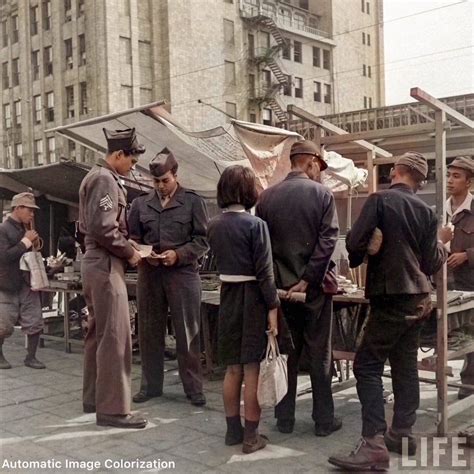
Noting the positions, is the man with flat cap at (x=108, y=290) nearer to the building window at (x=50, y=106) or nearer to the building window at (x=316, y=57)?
the building window at (x=50, y=106)

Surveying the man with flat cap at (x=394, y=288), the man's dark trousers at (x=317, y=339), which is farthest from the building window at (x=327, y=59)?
the man with flat cap at (x=394, y=288)

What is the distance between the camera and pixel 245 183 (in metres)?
4.29

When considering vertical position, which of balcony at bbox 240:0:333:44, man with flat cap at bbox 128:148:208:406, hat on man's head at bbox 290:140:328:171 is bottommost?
man with flat cap at bbox 128:148:208:406

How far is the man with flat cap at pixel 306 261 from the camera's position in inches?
173

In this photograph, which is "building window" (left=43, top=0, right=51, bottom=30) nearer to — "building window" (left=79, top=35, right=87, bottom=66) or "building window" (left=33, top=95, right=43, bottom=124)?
"building window" (left=79, top=35, right=87, bottom=66)

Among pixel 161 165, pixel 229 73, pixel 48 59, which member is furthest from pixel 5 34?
pixel 161 165

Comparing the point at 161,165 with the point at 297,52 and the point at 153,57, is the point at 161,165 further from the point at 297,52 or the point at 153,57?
the point at 297,52

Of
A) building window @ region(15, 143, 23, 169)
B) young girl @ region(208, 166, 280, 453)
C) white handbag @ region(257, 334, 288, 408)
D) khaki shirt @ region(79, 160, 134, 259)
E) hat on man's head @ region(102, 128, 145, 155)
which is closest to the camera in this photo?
white handbag @ region(257, 334, 288, 408)

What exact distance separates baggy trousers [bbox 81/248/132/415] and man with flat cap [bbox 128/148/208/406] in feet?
1.97

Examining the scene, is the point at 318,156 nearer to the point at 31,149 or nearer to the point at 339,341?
the point at 339,341

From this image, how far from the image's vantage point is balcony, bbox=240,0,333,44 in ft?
124

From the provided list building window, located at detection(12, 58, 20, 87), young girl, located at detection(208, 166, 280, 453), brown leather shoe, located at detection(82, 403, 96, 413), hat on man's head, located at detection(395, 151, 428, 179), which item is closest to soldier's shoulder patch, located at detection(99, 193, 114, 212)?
young girl, located at detection(208, 166, 280, 453)

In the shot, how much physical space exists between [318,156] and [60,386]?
339 cm

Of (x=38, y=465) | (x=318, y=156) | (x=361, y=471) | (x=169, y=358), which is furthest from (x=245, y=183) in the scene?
(x=169, y=358)
